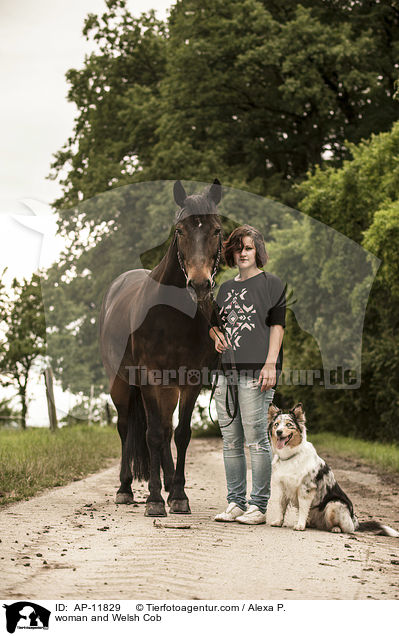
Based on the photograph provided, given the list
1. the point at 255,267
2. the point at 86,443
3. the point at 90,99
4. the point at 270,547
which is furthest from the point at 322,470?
the point at 90,99

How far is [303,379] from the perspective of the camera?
20000 mm

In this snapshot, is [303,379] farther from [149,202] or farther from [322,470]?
[322,470]

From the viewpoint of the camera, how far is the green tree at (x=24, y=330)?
90.4 feet

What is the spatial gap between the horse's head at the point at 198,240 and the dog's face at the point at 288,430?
1.33 meters

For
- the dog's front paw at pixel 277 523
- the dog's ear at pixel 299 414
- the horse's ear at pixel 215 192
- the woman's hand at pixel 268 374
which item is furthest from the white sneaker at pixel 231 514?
the horse's ear at pixel 215 192

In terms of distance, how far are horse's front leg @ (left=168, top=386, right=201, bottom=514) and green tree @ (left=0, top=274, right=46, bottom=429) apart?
2069cm

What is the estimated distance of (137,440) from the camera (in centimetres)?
845

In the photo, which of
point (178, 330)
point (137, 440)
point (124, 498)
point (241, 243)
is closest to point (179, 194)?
point (241, 243)

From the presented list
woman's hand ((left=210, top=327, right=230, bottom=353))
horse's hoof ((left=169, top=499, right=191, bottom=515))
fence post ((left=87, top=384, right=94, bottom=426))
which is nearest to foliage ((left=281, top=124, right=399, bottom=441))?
fence post ((left=87, top=384, right=94, bottom=426))

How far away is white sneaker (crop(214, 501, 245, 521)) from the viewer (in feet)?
21.9

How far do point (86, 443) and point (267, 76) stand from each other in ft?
49.3

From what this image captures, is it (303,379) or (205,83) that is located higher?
(205,83)
